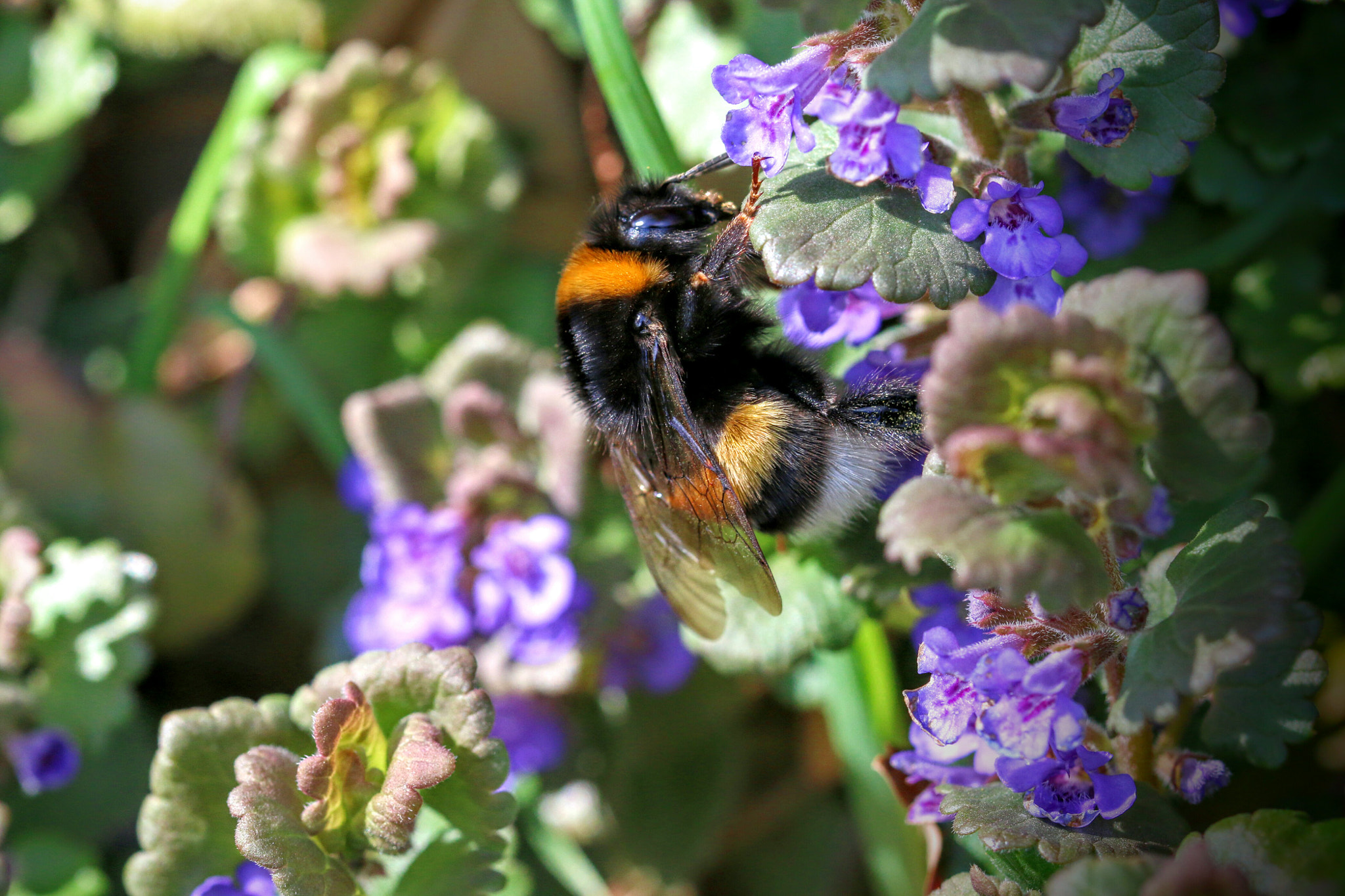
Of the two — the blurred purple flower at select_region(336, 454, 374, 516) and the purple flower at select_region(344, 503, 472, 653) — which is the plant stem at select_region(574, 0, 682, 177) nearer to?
the purple flower at select_region(344, 503, 472, 653)

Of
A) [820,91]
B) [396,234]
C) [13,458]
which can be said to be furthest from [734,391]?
[13,458]

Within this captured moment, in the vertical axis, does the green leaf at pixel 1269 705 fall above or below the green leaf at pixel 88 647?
below

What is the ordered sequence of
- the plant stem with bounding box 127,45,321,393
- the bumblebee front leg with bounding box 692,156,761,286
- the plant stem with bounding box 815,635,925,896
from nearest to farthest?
the bumblebee front leg with bounding box 692,156,761,286
the plant stem with bounding box 815,635,925,896
the plant stem with bounding box 127,45,321,393

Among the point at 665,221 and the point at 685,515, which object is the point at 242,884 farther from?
the point at 665,221

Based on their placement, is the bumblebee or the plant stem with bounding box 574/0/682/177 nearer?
the bumblebee

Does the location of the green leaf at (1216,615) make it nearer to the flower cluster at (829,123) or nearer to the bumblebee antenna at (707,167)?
the flower cluster at (829,123)

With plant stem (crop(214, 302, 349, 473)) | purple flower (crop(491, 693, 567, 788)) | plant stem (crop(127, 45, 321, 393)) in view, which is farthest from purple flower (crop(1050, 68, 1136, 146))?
plant stem (crop(127, 45, 321, 393))

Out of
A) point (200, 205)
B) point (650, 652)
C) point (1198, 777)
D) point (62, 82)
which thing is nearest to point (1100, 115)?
point (1198, 777)

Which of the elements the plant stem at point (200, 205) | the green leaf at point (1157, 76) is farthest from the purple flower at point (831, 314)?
the plant stem at point (200, 205)
